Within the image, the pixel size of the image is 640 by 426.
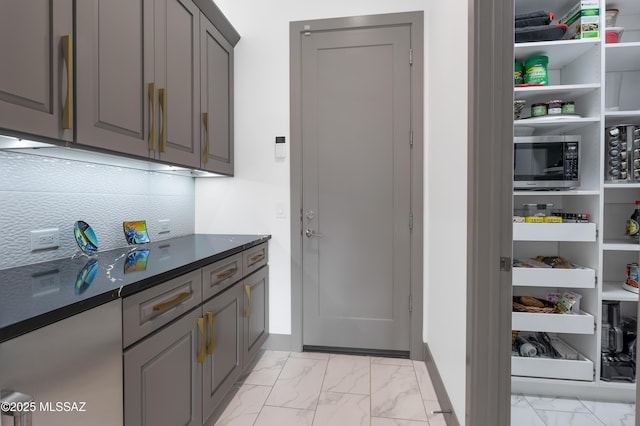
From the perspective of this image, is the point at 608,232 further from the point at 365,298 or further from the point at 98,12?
the point at 98,12

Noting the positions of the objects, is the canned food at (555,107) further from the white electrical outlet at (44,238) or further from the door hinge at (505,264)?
the white electrical outlet at (44,238)

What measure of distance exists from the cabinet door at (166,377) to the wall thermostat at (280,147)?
1.39 m

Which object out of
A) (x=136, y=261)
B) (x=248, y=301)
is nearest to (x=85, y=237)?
(x=136, y=261)

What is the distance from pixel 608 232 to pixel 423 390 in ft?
5.31

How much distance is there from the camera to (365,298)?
92.7 inches

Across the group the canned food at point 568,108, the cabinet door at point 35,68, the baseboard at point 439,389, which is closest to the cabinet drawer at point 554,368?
the baseboard at point 439,389

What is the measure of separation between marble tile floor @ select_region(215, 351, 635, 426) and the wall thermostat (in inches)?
60.6

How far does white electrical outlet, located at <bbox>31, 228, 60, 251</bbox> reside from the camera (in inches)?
49.8

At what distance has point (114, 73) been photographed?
49.3 inches

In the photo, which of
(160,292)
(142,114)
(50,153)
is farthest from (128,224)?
(160,292)

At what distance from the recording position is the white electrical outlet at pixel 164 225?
208cm

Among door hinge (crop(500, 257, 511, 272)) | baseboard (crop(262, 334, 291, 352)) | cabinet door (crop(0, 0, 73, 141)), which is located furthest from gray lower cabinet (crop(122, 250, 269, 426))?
door hinge (crop(500, 257, 511, 272))

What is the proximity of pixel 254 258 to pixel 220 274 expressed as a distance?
0.53 metres

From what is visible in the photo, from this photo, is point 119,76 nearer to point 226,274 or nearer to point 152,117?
point 152,117
